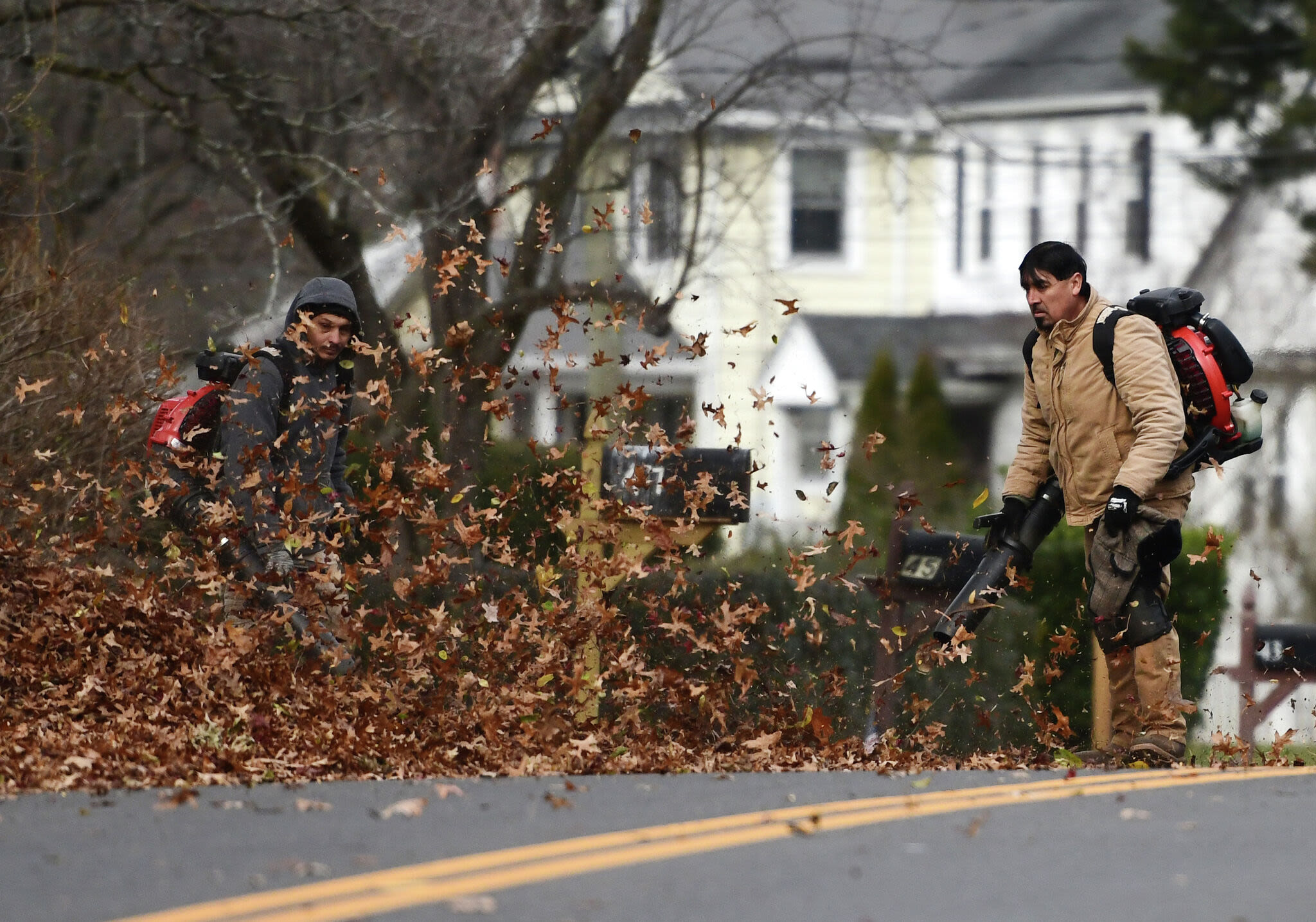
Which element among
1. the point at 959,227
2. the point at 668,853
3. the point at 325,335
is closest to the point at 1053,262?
the point at 325,335

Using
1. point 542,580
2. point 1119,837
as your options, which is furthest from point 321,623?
point 1119,837

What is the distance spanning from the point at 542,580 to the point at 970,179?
2489 centimetres

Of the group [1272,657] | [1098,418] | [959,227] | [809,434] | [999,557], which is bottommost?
[1272,657]

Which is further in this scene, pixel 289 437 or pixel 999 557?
pixel 999 557

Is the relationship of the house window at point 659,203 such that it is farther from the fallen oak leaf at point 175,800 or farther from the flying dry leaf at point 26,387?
the fallen oak leaf at point 175,800

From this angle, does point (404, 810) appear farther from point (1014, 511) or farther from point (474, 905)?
point (1014, 511)

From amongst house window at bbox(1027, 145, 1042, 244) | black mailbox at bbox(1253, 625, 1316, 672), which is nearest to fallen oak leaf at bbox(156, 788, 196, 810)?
black mailbox at bbox(1253, 625, 1316, 672)

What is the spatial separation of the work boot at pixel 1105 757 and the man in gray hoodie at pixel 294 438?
3.16m

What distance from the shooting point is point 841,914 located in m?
5.17

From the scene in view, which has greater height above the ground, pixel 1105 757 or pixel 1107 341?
pixel 1107 341

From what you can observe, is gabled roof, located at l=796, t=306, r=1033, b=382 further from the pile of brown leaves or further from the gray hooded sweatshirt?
the gray hooded sweatshirt

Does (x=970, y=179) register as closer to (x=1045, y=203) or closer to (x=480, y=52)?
(x=1045, y=203)

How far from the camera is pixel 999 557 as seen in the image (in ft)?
29.4

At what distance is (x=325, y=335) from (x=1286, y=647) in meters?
5.39
